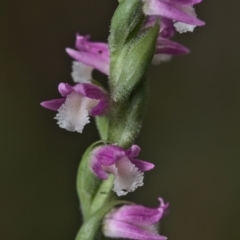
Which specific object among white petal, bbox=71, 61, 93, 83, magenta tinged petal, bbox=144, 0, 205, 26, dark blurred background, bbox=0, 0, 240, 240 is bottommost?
dark blurred background, bbox=0, 0, 240, 240

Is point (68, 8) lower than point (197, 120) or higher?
higher

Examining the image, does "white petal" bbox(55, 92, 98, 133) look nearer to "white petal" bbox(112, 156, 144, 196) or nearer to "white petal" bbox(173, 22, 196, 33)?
"white petal" bbox(112, 156, 144, 196)

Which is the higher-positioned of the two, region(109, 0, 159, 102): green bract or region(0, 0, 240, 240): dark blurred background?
region(109, 0, 159, 102): green bract

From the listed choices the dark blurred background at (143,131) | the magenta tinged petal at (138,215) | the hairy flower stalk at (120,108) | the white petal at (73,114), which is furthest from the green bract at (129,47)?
the dark blurred background at (143,131)

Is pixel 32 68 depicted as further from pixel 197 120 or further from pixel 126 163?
pixel 126 163

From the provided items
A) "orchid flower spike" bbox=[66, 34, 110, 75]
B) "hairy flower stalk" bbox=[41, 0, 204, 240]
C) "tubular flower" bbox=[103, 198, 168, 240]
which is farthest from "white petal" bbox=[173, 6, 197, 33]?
"tubular flower" bbox=[103, 198, 168, 240]

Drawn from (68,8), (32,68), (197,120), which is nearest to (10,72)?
(32,68)
